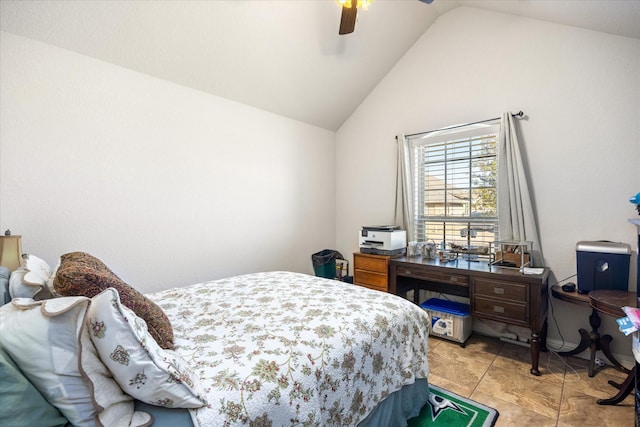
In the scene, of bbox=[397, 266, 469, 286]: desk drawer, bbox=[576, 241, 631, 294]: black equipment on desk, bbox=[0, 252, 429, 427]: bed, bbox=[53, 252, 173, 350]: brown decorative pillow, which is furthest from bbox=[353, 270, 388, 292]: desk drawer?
bbox=[53, 252, 173, 350]: brown decorative pillow

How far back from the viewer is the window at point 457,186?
285 cm

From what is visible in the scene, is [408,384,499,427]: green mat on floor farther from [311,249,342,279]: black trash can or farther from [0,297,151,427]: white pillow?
[311,249,342,279]: black trash can

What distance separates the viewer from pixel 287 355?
1145 mm

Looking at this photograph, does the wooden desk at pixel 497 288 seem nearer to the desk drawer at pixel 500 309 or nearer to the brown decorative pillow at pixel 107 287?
the desk drawer at pixel 500 309

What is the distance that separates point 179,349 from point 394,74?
11.5ft

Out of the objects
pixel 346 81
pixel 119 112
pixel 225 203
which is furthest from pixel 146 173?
pixel 346 81

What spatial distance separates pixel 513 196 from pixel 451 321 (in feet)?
4.15

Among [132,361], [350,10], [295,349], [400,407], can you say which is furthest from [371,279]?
[132,361]

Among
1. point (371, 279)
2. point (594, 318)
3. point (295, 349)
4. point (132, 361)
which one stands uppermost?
point (132, 361)

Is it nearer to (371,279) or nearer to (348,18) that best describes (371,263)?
(371,279)

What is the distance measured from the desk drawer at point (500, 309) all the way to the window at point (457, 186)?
27.6 inches

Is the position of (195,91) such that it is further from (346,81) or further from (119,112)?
(346,81)

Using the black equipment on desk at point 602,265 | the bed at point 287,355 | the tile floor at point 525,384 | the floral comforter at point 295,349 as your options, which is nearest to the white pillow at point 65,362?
the bed at point 287,355

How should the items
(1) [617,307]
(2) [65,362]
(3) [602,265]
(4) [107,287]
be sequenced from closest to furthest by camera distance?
(2) [65,362] < (4) [107,287] < (1) [617,307] < (3) [602,265]
